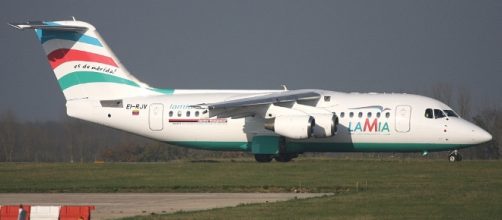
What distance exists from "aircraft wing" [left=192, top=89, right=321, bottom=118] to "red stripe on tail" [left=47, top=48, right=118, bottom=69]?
5241mm

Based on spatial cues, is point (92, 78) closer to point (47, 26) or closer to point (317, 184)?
point (47, 26)

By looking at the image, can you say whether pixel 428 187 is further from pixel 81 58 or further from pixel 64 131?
pixel 64 131

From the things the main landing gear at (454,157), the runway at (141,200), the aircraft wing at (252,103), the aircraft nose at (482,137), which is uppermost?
the aircraft wing at (252,103)

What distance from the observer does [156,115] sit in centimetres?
4038

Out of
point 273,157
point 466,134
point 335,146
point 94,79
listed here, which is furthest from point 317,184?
point 94,79

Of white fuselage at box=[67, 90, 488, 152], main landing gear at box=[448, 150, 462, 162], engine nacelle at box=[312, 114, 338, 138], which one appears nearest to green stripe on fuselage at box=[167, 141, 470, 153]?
white fuselage at box=[67, 90, 488, 152]

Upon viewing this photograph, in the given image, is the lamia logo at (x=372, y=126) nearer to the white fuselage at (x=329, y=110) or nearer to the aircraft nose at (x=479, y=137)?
the white fuselage at (x=329, y=110)

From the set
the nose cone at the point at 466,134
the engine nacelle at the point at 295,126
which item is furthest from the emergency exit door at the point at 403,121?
the engine nacelle at the point at 295,126

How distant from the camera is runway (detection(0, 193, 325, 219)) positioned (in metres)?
20.6

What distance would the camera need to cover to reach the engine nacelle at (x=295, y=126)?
37219 mm

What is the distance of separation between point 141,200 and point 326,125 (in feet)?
49.6

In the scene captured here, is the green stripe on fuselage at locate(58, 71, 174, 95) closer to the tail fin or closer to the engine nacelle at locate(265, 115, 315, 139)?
the tail fin

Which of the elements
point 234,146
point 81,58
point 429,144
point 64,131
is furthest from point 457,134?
point 64,131

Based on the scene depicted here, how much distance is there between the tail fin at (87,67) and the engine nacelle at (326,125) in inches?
283
